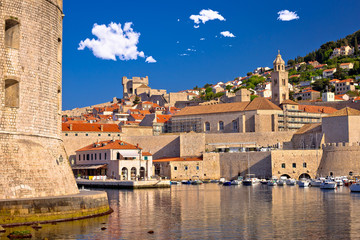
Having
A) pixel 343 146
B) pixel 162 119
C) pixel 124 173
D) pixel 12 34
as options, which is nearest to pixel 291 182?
pixel 343 146

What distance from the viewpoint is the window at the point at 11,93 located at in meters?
17.8

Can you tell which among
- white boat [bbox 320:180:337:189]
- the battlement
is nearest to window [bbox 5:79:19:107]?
white boat [bbox 320:180:337:189]

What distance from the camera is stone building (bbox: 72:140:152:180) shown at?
50.1 metres

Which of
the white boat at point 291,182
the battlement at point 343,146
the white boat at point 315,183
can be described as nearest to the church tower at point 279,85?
the battlement at point 343,146

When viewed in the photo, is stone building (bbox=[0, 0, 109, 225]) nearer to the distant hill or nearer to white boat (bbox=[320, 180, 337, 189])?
→ white boat (bbox=[320, 180, 337, 189])

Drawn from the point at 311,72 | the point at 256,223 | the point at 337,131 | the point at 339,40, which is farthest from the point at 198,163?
the point at 339,40

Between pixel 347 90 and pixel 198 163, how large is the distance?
56960 millimetres

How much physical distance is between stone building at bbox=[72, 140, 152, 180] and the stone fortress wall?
30.4 meters

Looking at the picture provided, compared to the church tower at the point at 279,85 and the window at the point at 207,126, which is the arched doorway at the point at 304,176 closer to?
the window at the point at 207,126

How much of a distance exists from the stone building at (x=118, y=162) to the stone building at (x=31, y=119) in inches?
1191

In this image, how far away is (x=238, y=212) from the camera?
941 inches

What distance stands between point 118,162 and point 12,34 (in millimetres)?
32195

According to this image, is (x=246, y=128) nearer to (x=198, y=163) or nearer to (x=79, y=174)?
(x=198, y=163)

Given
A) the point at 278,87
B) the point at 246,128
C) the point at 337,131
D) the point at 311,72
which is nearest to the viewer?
the point at 337,131
